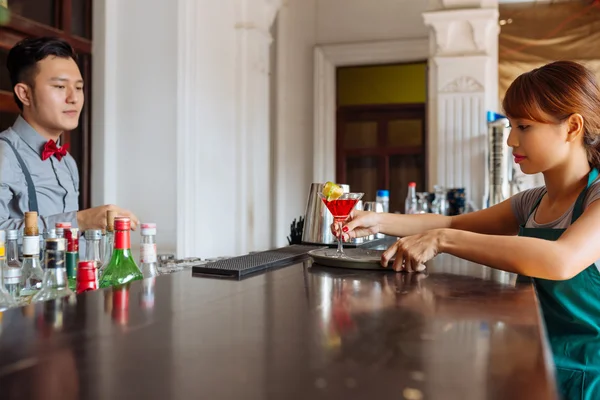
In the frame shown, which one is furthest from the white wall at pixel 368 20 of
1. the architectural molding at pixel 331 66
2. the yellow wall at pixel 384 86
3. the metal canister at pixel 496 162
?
the metal canister at pixel 496 162

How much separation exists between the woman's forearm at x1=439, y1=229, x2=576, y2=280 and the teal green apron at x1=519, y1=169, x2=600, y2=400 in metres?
0.13

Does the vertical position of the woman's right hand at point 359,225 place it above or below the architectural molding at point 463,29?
below

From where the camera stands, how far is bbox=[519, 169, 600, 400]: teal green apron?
1360 millimetres

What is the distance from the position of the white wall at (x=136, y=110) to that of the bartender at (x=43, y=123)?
142 cm

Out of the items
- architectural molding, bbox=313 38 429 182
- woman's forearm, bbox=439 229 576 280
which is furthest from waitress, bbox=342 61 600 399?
architectural molding, bbox=313 38 429 182

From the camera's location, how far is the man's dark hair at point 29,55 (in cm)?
246

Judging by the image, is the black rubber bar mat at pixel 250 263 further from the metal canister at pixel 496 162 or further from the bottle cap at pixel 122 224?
the metal canister at pixel 496 162

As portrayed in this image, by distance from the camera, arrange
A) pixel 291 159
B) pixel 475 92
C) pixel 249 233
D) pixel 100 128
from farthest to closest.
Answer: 1. pixel 291 159
2. pixel 249 233
3. pixel 475 92
4. pixel 100 128

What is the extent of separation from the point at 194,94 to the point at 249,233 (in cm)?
187

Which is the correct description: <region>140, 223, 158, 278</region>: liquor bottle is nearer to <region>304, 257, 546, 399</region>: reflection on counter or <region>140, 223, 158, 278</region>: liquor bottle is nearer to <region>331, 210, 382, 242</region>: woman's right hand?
<region>304, 257, 546, 399</region>: reflection on counter

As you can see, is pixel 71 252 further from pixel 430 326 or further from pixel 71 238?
pixel 430 326

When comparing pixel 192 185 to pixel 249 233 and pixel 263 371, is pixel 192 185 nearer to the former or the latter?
pixel 249 233

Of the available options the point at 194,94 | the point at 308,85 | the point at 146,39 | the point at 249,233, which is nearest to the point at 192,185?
the point at 194,94

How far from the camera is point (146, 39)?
13.0 ft
